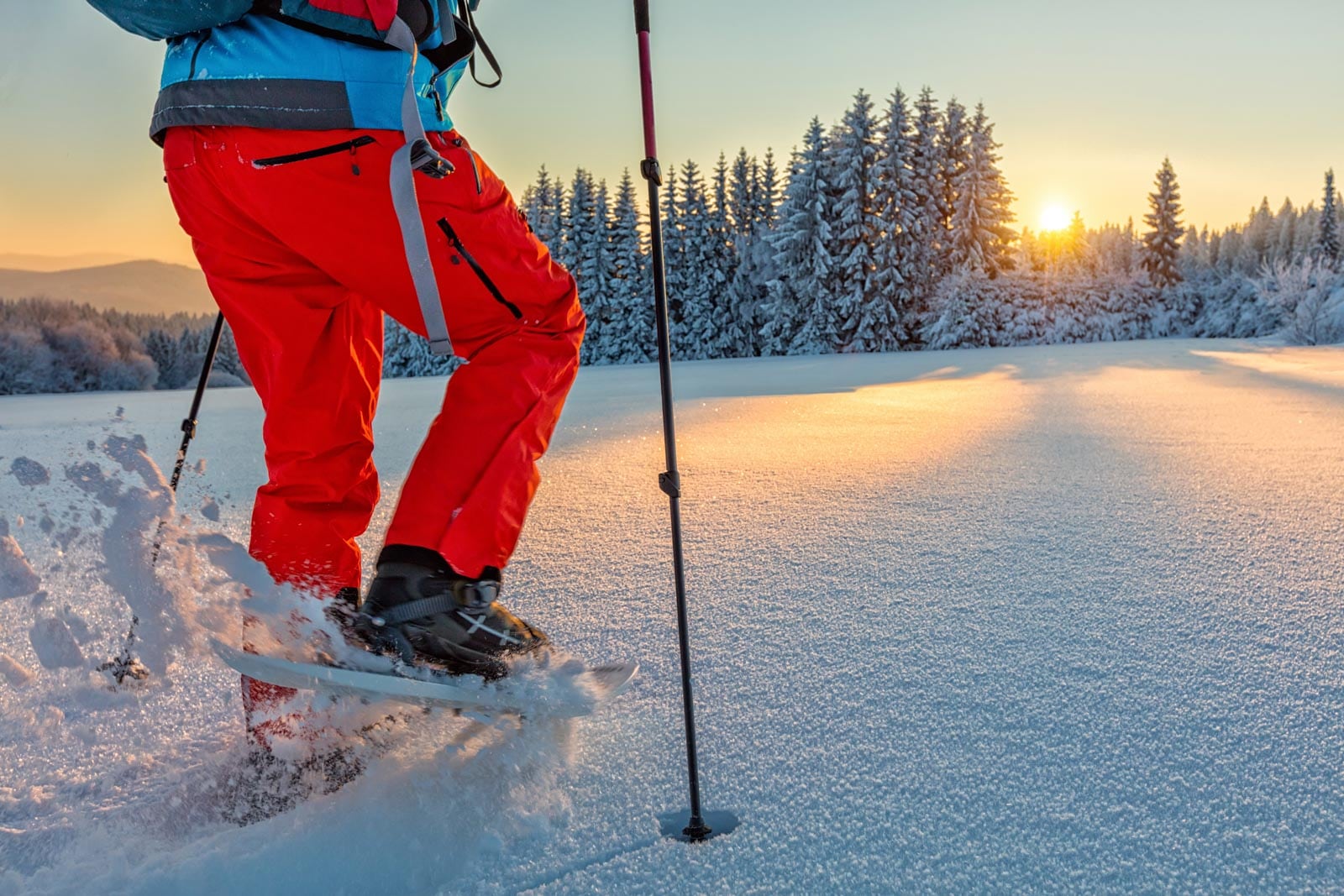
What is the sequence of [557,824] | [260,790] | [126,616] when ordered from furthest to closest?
[126,616]
[260,790]
[557,824]

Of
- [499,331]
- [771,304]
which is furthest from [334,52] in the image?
[771,304]

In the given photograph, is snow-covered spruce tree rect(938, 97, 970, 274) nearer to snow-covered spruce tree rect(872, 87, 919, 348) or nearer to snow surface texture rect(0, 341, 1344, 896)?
snow-covered spruce tree rect(872, 87, 919, 348)

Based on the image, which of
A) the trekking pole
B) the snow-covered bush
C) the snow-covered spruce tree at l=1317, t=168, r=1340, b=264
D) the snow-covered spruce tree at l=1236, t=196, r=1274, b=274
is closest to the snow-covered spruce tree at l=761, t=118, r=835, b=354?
the snow-covered bush

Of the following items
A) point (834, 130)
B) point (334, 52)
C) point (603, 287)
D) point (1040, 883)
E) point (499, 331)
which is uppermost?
point (834, 130)

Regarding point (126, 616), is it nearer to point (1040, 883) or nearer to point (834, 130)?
point (1040, 883)

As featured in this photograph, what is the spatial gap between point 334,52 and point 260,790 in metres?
0.98

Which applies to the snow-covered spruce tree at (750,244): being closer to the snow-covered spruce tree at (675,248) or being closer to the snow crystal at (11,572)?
the snow-covered spruce tree at (675,248)

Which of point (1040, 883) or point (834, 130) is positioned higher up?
point (834, 130)

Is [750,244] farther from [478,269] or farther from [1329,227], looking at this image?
[1329,227]

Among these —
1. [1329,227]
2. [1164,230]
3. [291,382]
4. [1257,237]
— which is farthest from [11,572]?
[1257,237]

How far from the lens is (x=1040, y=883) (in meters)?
0.86

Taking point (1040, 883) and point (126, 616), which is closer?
point (1040, 883)

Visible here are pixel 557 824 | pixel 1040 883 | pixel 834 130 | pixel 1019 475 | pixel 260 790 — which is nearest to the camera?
pixel 1040 883

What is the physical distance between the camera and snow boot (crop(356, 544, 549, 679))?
116cm
